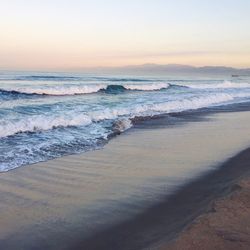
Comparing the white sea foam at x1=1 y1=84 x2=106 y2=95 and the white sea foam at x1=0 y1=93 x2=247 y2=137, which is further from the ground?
the white sea foam at x1=1 y1=84 x2=106 y2=95

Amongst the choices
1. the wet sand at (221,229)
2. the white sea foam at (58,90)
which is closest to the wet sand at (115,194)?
the wet sand at (221,229)

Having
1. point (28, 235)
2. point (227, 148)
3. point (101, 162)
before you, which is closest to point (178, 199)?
point (28, 235)

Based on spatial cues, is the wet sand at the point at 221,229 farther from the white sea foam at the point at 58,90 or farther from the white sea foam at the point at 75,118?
the white sea foam at the point at 58,90

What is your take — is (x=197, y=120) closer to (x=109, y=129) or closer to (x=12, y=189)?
(x=109, y=129)

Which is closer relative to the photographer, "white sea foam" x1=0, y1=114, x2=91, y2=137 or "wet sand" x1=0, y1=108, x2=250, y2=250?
"wet sand" x1=0, y1=108, x2=250, y2=250

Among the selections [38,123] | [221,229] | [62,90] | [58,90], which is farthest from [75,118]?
[62,90]

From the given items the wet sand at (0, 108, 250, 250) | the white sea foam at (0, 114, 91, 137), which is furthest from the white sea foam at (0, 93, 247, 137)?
the wet sand at (0, 108, 250, 250)

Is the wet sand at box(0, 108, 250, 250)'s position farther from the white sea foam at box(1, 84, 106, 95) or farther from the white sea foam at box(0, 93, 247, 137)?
the white sea foam at box(1, 84, 106, 95)

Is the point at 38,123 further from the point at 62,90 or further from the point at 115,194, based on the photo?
the point at 62,90

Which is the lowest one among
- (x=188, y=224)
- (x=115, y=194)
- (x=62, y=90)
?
(x=115, y=194)

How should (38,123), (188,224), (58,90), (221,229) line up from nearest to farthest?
(221,229) → (188,224) → (38,123) → (58,90)

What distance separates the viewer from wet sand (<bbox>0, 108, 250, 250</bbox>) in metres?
4.52

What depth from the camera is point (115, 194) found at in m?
5.98

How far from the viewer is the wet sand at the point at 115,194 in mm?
4516
